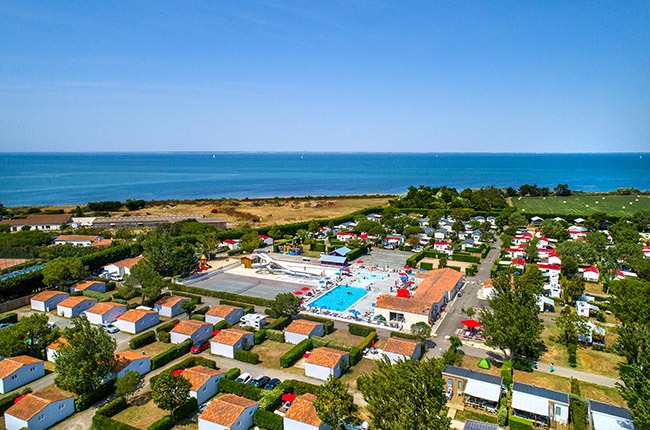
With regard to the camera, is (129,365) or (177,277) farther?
(177,277)

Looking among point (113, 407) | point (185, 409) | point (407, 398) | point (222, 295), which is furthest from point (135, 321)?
point (407, 398)

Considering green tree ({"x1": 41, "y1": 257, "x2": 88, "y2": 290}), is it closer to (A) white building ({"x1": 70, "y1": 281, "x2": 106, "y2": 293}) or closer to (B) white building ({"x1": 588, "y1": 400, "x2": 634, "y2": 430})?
(A) white building ({"x1": 70, "y1": 281, "x2": 106, "y2": 293})

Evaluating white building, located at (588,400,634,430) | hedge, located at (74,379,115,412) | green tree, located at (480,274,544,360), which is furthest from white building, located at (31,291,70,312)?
white building, located at (588,400,634,430)

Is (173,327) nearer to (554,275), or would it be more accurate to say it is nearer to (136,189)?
(554,275)

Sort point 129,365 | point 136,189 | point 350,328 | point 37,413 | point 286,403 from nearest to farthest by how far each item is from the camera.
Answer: point 37,413
point 286,403
point 129,365
point 350,328
point 136,189

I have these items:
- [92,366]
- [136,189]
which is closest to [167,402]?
[92,366]
